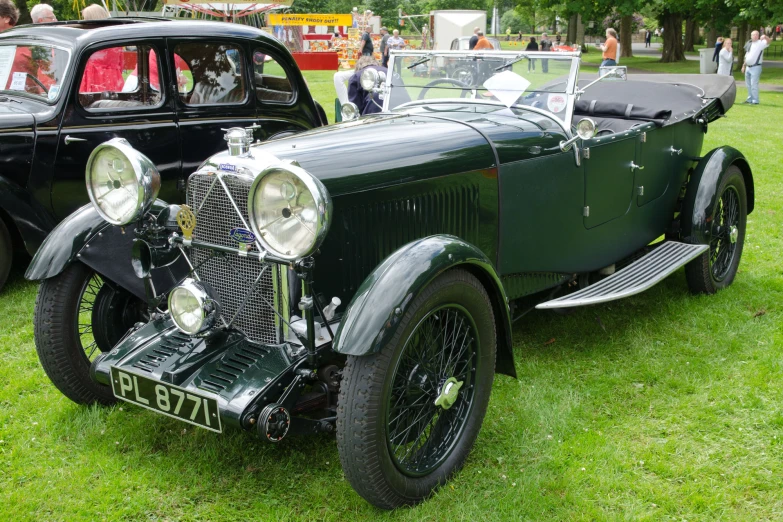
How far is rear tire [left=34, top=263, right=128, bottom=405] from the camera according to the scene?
10.2 ft

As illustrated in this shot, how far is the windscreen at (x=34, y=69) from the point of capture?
16.7 feet

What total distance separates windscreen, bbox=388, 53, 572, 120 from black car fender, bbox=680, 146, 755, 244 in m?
1.38

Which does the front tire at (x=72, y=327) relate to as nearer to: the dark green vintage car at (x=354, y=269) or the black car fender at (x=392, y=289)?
the dark green vintage car at (x=354, y=269)

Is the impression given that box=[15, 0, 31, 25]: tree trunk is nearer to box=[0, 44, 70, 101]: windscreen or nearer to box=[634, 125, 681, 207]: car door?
box=[0, 44, 70, 101]: windscreen

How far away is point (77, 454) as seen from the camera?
305cm

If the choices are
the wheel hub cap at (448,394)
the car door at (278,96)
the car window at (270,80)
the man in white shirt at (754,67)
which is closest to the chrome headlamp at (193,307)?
the wheel hub cap at (448,394)

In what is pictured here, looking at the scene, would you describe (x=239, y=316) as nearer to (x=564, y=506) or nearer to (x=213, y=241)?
(x=213, y=241)

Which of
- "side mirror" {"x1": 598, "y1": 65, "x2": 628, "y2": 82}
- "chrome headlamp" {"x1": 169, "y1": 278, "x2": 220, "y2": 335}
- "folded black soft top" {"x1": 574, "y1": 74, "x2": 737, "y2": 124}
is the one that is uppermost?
"side mirror" {"x1": 598, "y1": 65, "x2": 628, "y2": 82}

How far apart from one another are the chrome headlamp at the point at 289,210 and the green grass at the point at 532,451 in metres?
1.03

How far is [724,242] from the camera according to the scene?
5.03 m

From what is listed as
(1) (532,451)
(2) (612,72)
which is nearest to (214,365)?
(1) (532,451)

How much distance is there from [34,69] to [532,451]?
452 cm

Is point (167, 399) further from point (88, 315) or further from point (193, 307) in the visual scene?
point (88, 315)

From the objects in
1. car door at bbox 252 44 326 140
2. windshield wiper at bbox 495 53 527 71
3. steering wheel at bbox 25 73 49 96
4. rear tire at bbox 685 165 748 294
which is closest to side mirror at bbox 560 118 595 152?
windshield wiper at bbox 495 53 527 71
